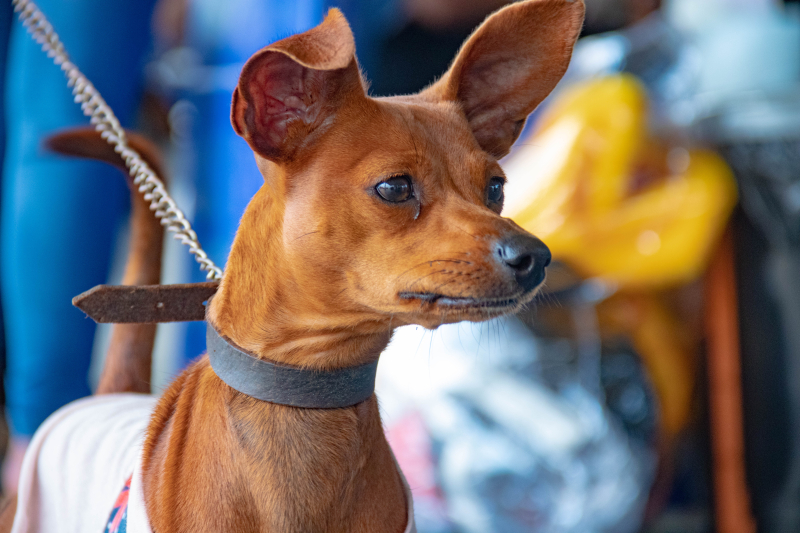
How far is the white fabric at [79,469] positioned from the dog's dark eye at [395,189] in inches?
13.2

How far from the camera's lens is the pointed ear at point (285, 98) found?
0.62m

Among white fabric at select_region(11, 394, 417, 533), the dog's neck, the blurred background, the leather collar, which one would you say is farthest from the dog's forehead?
the blurred background

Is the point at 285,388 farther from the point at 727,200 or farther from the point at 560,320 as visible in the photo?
the point at 727,200

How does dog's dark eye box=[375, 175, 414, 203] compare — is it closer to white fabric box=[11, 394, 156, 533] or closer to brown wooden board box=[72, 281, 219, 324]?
brown wooden board box=[72, 281, 219, 324]

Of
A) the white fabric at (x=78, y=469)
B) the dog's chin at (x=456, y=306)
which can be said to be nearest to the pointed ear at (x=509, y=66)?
the dog's chin at (x=456, y=306)

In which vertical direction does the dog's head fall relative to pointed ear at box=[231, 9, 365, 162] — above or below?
below

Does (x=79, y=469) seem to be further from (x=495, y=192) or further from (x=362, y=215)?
(x=495, y=192)

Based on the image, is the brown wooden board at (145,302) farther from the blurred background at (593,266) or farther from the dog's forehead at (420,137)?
the blurred background at (593,266)

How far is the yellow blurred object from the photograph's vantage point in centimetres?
158

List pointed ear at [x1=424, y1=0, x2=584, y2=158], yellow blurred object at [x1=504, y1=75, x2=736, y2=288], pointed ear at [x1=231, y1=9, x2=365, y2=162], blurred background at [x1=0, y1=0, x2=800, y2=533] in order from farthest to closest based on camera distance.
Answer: yellow blurred object at [x1=504, y1=75, x2=736, y2=288], blurred background at [x1=0, y1=0, x2=800, y2=533], pointed ear at [x1=424, y1=0, x2=584, y2=158], pointed ear at [x1=231, y1=9, x2=365, y2=162]

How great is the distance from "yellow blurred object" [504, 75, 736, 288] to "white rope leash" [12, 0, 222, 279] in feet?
3.19

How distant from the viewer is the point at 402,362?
1.67m

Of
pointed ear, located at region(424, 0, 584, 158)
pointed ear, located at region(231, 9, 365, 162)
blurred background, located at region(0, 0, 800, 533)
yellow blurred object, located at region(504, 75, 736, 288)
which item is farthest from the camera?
yellow blurred object, located at region(504, 75, 736, 288)

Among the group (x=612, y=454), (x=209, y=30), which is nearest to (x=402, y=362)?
(x=612, y=454)
